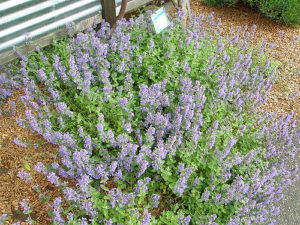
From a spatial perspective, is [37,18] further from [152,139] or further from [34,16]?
[152,139]

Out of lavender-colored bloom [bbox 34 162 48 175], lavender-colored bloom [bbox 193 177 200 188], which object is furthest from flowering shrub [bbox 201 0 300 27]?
lavender-colored bloom [bbox 34 162 48 175]

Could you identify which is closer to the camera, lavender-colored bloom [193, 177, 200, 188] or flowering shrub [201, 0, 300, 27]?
lavender-colored bloom [193, 177, 200, 188]

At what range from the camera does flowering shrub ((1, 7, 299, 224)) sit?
2.43 metres

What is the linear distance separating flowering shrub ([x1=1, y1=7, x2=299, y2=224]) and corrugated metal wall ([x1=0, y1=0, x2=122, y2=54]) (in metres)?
0.29

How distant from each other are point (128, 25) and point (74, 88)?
1.39 meters

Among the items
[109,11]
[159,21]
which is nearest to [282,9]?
[159,21]

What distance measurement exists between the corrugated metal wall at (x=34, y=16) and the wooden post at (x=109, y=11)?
0.14m

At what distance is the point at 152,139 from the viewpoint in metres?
2.57

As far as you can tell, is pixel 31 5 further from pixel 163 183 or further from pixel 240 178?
pixel 240 178

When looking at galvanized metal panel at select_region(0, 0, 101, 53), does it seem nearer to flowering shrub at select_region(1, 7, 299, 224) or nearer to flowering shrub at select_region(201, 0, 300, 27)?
flowering shrub at select_region(1, 7, 299, 224)

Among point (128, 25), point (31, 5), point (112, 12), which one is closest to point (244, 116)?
point (128, 25)

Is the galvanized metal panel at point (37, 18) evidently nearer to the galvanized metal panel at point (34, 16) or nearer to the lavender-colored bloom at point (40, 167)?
the galvanized metal panel at point (34, 16)

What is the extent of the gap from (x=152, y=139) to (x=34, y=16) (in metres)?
2.22

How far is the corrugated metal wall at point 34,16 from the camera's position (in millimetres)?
3311
